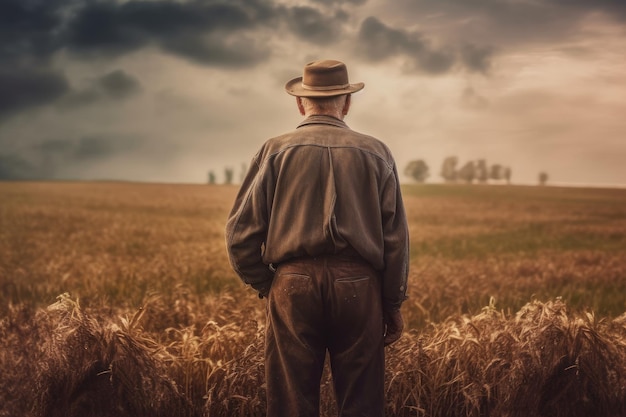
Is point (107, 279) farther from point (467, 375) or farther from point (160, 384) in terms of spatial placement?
point (467, 375)

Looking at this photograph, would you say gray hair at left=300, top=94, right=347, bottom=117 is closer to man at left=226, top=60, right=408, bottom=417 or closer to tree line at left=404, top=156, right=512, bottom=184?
man at left=226, top=60, right=408, bottom=417

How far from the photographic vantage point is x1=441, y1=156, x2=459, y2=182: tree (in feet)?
404

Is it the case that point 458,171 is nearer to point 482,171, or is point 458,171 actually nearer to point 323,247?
point 482,171

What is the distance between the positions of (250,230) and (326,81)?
3.31 ft

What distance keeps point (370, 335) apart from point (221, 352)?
2.13 metres

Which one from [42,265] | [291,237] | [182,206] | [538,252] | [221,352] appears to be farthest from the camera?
[182,206]

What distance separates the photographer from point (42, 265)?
13336 mm

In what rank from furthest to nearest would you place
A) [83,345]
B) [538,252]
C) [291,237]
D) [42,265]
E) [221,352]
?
1. [538,252]
2. [42,265]
3. [221,352]
4. [83,345]
5. [291,237]

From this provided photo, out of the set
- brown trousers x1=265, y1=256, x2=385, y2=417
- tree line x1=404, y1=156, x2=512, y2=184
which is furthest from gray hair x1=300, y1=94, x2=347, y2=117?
tree line x1=404, y1=156, x2=512, y2=184

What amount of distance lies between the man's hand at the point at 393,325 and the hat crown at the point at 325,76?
144 centimetres

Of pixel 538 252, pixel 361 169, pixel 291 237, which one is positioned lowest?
pixel 538 252

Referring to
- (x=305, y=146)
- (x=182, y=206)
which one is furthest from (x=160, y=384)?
(x=182, y=206)

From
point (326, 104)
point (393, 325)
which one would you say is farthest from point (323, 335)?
point (326, 104)

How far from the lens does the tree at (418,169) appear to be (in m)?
109
